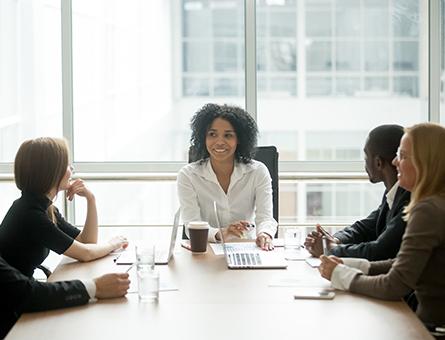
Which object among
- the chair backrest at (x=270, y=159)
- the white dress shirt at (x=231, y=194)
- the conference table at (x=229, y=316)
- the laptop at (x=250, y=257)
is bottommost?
the conference table at (x=229, y=316)

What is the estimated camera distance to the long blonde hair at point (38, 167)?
203 centimetres

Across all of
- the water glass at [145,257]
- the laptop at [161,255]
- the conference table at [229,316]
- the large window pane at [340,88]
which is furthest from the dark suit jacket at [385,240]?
the large window pane at [340,88]

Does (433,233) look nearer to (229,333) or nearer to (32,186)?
(229,333)

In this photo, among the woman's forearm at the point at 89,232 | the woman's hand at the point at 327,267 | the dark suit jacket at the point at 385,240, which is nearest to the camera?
the woman's hand at the point at 327,267

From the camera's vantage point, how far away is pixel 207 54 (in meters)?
4.11

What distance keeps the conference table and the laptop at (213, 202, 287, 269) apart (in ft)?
0.41

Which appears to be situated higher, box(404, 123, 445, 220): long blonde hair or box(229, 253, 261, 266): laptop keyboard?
box(404, 123, 445, 220): long blonde hair

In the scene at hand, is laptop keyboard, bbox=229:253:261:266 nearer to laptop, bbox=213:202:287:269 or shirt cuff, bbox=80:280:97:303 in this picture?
laptop, bbox=213:202:287:269

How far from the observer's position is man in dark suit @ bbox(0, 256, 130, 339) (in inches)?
61.8

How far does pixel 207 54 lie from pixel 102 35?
80cm

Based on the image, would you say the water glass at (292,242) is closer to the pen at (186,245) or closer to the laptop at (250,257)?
the laptop at (250,257)

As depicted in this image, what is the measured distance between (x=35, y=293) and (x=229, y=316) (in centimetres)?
57

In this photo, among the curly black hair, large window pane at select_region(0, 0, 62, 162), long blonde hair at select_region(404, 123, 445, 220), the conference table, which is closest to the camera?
the conference table

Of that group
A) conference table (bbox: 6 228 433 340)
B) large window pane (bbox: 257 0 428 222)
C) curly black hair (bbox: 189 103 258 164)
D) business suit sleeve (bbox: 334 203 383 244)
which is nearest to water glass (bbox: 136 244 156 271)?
conference table (bbox: 6 228 433 340)
